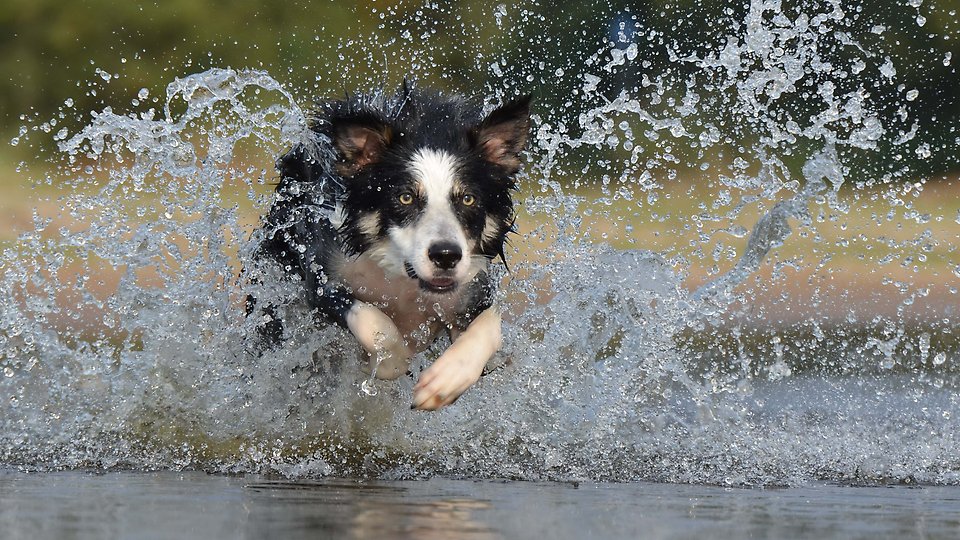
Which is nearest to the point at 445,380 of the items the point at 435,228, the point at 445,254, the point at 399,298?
the point at 445,254

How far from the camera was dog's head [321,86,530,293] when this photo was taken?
218 inches

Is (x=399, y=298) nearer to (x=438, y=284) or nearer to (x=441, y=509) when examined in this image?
(x=438, y=284)

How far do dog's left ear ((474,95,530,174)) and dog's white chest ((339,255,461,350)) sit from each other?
60 centimetres

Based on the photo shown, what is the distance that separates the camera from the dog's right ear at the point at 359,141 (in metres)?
5.72

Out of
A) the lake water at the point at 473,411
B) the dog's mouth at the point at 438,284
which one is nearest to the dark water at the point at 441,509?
the lake water at the point at 473,411

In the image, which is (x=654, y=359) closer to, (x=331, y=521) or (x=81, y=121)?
(x=331, y=521)

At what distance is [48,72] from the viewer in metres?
20.7

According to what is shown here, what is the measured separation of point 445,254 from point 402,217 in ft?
1.33

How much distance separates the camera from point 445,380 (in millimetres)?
5035

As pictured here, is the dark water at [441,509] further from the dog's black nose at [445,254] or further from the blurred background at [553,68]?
the blurred background at [553,68]

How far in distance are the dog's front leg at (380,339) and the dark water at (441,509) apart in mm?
→ 728

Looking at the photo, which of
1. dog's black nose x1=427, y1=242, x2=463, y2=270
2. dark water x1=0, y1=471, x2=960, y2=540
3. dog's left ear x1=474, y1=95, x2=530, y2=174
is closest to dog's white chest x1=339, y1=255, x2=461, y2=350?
dog's black nose x1=427, y1=242, x2=463, y2=270

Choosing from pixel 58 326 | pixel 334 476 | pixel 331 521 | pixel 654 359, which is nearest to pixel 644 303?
pixel 654 359

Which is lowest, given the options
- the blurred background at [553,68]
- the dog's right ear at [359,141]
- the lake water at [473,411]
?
the lake water at [473,411]
